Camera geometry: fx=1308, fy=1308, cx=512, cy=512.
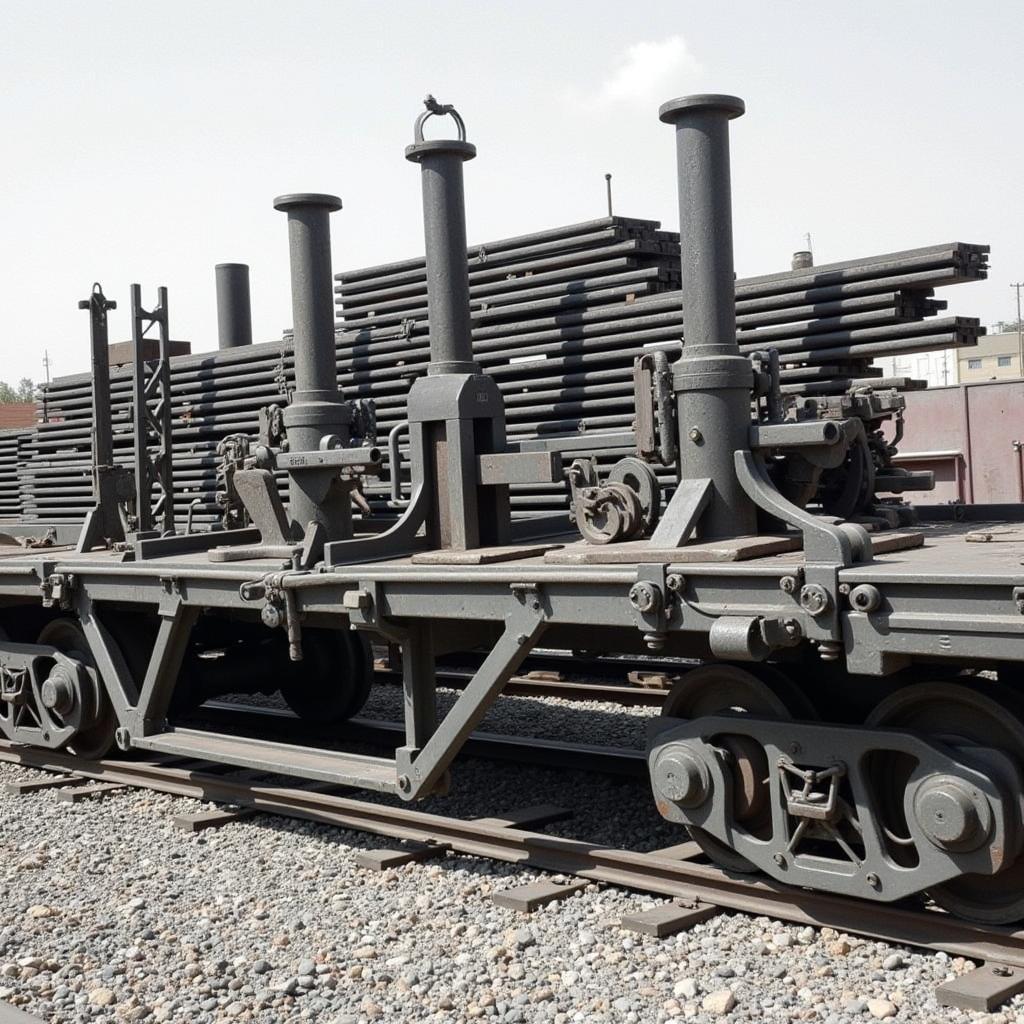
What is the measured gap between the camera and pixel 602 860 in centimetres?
574

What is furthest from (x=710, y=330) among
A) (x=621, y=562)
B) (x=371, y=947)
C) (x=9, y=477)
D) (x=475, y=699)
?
(x=9, y=477)

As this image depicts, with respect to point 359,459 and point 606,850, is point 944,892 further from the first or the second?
point 359,459

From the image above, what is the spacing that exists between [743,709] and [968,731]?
38.4 inches

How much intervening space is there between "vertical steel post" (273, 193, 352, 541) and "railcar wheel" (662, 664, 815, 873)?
3.20m

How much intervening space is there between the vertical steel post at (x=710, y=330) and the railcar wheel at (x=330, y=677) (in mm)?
3995

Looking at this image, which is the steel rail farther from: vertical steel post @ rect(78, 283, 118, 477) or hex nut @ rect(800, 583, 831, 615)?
vertical steel post @ rect(78, 283, 118, 477)

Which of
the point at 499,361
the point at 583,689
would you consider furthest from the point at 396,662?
the point at 499,361

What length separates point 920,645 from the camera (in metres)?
4.40

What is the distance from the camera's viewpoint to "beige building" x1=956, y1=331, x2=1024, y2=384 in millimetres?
78312

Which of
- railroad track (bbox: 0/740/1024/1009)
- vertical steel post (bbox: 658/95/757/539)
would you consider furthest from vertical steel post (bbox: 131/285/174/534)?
vertical steel post (bbox: 658/95/757/539)

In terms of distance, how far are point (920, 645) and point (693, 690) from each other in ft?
4.33

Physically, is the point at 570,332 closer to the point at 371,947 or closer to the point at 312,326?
the point at 312,326

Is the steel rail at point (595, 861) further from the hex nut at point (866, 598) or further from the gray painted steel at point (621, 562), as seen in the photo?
the hex nut at point (866, 598)

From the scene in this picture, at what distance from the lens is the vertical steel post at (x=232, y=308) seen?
13.9m
